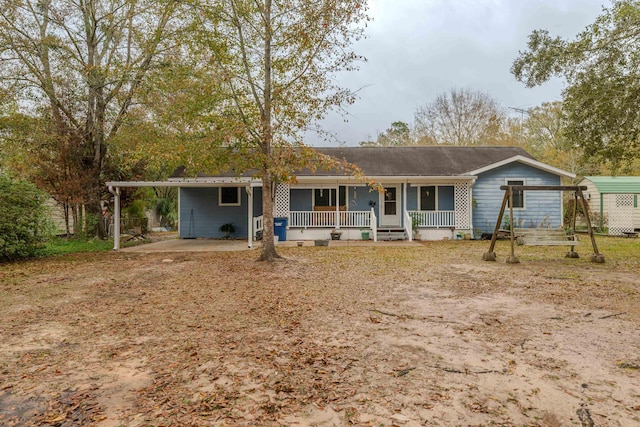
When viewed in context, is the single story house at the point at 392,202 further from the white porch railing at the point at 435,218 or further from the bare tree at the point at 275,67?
the bare tree at the point at 275,67

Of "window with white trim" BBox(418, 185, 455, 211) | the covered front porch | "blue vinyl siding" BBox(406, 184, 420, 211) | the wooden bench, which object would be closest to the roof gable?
the covered front porch

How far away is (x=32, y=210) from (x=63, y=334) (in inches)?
300

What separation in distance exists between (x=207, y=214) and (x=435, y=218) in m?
9.97

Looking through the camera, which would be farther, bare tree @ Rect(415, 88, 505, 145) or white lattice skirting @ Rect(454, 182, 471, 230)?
bare tree @ Rect(415, 88, 505, 145)

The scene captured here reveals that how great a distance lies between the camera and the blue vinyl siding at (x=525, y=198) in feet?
50.0

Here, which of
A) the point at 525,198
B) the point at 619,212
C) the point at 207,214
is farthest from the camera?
the point at 619,212

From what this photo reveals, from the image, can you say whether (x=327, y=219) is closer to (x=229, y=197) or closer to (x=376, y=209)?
(x=376, y=209)

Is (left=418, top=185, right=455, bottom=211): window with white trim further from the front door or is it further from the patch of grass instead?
the patch of grass

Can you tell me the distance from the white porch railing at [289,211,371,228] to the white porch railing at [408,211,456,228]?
201 centimetres

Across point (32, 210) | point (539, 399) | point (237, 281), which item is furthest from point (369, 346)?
point (32, 210)

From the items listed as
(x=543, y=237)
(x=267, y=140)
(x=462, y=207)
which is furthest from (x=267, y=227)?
(x=462, y=207)

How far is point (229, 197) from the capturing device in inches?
631

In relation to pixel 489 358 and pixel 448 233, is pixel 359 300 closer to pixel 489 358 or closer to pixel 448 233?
pixel 489 358

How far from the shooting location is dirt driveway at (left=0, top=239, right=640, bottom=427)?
101 inches
